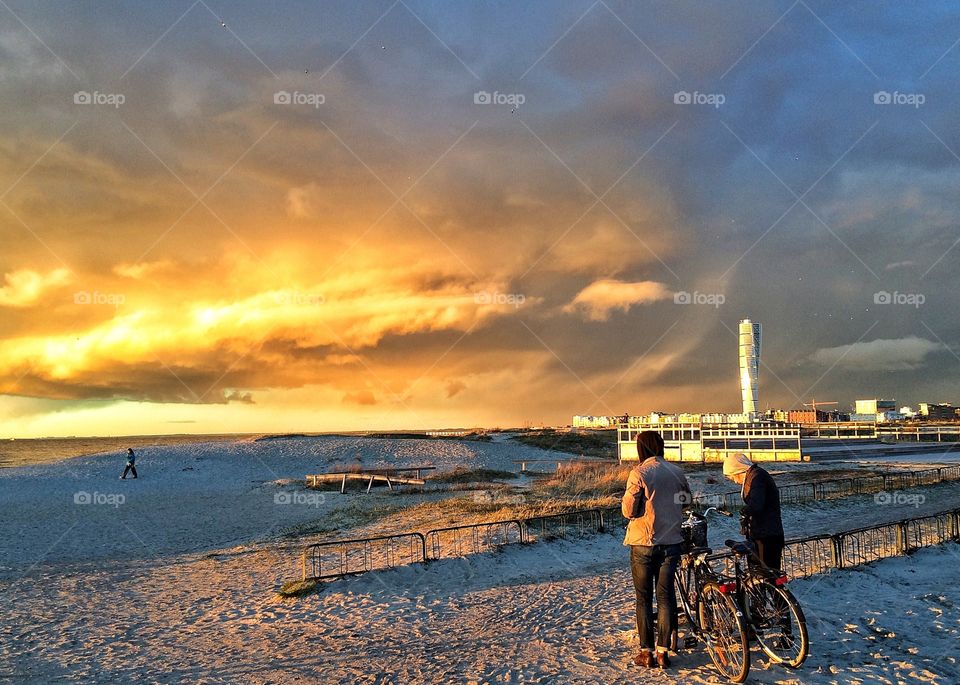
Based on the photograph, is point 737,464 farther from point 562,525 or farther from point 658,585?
point 562,525

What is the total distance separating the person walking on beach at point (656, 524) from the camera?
737 cm

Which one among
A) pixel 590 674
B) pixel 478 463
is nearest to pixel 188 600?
pixel 590 674

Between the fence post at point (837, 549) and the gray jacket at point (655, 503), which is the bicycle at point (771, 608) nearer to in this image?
the gray jacket at point (655, 503)

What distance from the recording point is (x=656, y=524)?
290 inches

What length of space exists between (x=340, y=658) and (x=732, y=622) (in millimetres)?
5367

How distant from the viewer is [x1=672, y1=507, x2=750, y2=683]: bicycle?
704 cm

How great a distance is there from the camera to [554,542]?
17.4 metres

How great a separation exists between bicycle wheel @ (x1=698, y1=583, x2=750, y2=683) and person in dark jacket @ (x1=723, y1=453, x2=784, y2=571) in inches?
42.7
